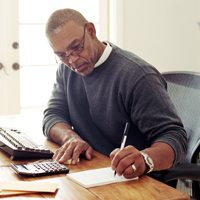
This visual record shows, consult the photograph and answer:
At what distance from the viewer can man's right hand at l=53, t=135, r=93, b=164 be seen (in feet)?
4.95

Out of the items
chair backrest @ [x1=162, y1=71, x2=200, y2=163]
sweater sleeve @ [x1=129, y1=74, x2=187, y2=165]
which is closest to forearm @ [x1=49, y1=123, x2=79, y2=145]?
sweater sleeve @ [x1=129, y1=74, x2=187, y2=165]

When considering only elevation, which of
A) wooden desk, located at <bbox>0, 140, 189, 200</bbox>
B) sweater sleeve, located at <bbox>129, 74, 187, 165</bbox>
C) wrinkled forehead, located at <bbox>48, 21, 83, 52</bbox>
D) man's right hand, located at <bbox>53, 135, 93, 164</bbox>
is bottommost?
man's right hand, located at <bbox>53, 135, 93, 164</bbox>

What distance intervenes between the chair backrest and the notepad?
2.01 ft

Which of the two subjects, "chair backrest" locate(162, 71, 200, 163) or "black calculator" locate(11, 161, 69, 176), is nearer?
"black calculator" locate(11, 161, 69, 176)

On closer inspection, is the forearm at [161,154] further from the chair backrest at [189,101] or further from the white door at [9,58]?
the white door at [9,58]

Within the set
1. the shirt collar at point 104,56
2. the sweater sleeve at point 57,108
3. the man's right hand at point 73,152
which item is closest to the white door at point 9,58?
the sweater sleeve at point 57,108

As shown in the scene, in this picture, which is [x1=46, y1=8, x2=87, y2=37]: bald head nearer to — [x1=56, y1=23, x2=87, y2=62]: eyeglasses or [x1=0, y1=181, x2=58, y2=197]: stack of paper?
[x1=56, y1=23, x2=87, y2=62]: eyeglasses

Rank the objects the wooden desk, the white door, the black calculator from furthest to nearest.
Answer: the white door, the black calculator, the wooden desk

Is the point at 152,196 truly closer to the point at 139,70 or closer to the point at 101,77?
the point at 139,70

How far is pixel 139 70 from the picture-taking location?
5.56 ft

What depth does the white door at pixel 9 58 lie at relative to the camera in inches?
128

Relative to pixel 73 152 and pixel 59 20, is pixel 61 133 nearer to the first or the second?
pixel 73 152

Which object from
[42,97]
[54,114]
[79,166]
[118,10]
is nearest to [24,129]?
[54,114]

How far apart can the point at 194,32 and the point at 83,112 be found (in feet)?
6.78
